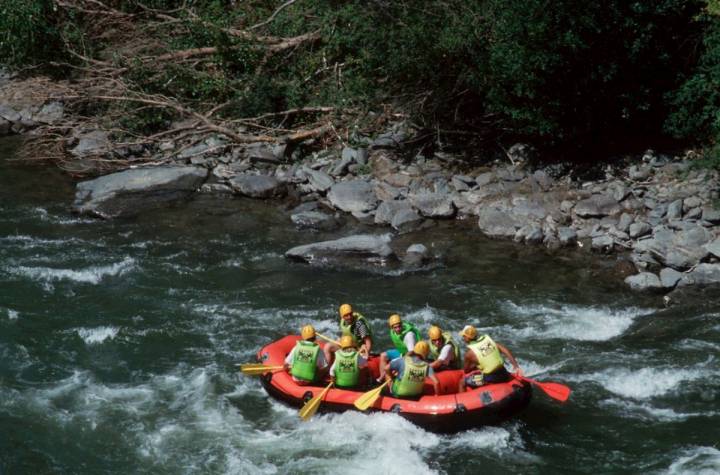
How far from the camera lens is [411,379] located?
32.0 ft

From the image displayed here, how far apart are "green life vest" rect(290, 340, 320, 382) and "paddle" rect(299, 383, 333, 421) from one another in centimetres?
29

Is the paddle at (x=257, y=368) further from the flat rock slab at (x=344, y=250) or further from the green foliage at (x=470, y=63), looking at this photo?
the green foliage at (x=470, y=63)

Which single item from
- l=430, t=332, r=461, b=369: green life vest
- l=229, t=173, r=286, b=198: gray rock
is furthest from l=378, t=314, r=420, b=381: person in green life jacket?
l=229, t=173, r=286, b=198: gray rock

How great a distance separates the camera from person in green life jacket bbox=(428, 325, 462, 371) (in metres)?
10.2

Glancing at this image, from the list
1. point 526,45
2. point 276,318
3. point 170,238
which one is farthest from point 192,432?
point 526,45

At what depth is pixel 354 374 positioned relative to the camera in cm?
1005

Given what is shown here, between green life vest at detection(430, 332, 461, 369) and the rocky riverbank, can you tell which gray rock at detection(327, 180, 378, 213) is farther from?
green life vest at detection(430, 332, 461, 369)

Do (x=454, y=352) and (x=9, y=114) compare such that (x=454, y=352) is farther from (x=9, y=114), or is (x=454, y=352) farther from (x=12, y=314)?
(x=9, y=114)

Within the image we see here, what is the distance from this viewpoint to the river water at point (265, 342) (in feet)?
30.7

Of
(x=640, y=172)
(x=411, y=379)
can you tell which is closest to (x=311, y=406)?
(x=411, y=379)

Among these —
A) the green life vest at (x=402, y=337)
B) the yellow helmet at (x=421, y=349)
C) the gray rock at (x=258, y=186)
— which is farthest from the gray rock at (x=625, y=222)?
the gray rock at (x=258, y=186)

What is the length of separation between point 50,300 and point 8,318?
2.26 ft

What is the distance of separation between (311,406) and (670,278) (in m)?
5.66

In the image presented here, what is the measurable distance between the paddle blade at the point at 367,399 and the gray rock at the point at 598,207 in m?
5.82
